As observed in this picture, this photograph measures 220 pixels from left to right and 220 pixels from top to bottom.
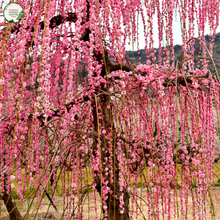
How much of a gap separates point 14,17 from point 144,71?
4.38ft

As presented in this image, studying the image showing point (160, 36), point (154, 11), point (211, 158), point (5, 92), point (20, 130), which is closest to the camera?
point (20, 130)

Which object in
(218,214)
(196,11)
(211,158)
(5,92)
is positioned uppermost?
(196,11)

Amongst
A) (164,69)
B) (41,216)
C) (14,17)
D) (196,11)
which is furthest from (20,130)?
(41,216)

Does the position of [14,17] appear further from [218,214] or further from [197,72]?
[218,214]

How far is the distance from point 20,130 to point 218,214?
430cm

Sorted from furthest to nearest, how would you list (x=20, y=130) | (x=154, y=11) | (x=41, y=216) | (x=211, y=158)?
1. (x=41, y=216)
2. (x=154, y=11)
3. (x=211, y=158)
4. (x=20, y=130)

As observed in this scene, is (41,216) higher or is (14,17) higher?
(14,17)

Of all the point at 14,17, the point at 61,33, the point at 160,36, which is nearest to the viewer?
the point at 14,17

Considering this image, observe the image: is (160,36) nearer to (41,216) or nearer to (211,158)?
(211,158)

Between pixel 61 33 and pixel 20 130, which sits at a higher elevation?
pixel 61 33

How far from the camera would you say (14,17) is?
4.43 ft

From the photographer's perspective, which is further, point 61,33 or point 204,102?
point 61,33

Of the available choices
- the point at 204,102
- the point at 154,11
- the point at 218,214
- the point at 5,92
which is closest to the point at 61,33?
the point at 5,92

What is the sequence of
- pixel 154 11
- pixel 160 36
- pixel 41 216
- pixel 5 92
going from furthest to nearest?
pixel 41 216 < pixel 160 36 < pixel 154 11 < pixel 5 92
